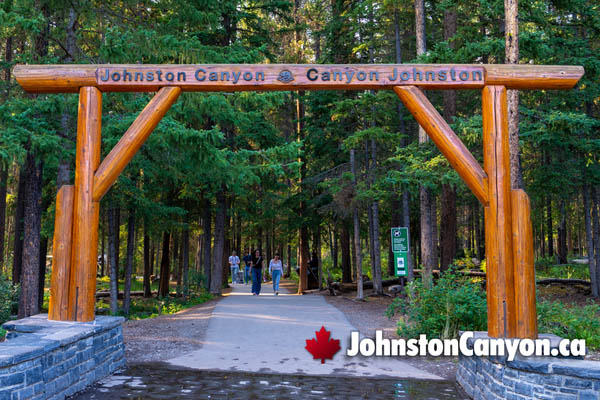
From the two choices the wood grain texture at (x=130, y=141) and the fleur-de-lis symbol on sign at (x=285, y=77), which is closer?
the wood grain texture at (x=130, y=141)

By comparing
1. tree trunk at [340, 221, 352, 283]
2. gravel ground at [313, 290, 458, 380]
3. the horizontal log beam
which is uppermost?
the horizontal log beam

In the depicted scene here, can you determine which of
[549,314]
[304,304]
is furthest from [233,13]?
[549,314]

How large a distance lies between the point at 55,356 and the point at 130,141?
3088 mm

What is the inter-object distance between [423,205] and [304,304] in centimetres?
496

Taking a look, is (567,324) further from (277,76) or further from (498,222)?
(277,76)

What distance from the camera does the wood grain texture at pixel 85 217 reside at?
7102 millimetres

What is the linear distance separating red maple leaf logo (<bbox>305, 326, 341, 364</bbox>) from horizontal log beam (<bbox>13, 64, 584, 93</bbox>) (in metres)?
4.56

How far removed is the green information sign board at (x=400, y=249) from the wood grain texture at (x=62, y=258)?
26.5ft

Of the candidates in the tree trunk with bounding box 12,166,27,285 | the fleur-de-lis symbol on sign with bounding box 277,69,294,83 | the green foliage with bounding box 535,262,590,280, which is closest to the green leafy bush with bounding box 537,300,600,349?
the fleur-de-lis symbol on sign with bounding box 277,69,294,83

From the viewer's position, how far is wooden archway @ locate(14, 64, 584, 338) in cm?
694

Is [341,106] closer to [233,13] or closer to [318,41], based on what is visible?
[233,13]

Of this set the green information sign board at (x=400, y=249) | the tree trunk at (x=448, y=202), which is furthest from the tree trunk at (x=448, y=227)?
the green information sign board at (x=400, y=249)

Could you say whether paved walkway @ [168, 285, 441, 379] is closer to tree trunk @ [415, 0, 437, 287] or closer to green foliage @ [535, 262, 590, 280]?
tree trunk @ [415, 0, 437, 287]

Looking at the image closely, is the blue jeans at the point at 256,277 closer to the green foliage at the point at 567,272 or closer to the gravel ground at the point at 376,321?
the gravel ground at the point at 376,321
